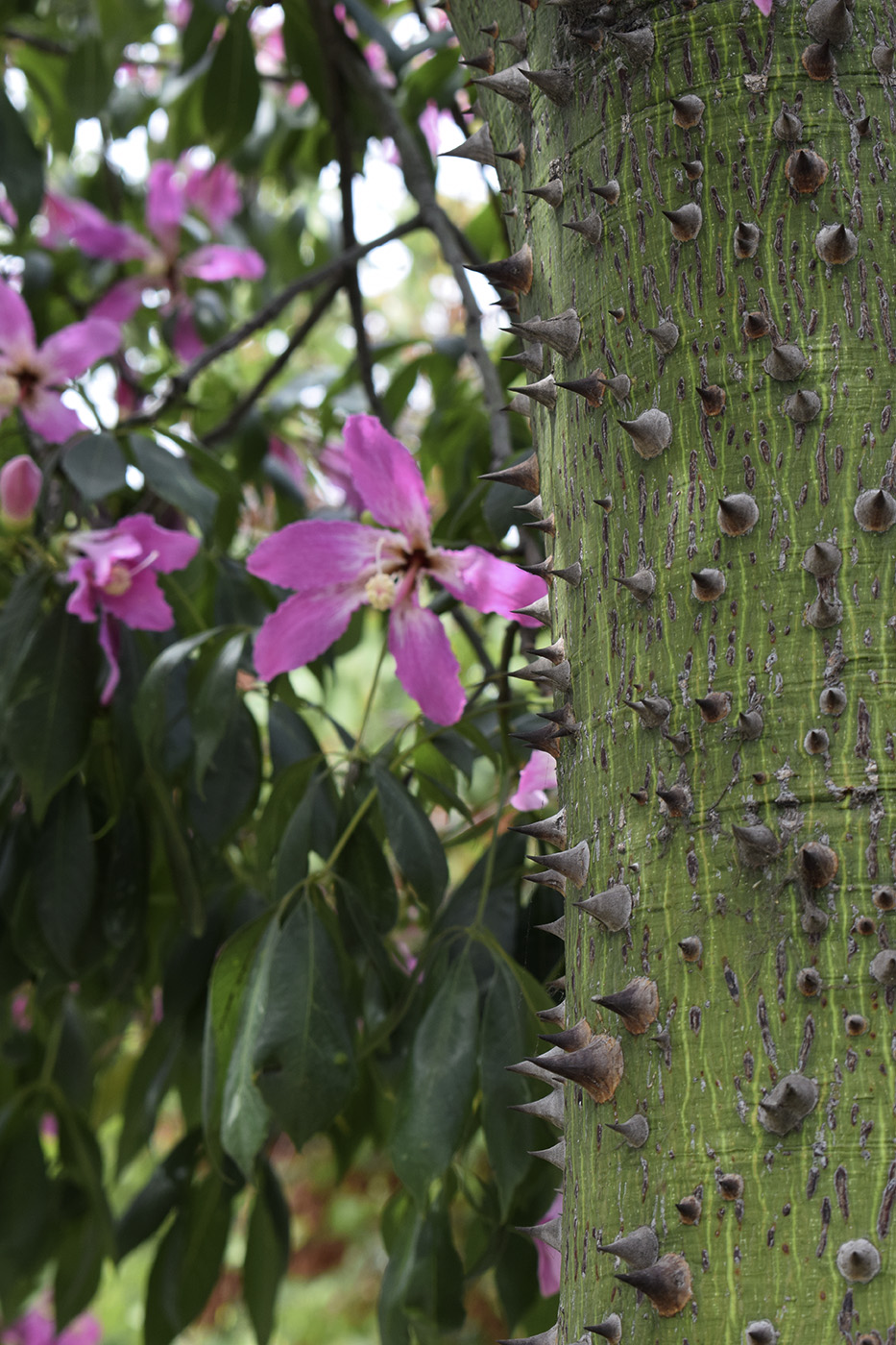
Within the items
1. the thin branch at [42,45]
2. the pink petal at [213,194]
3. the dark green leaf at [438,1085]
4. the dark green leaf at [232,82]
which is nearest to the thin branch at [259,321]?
the dark green leaf at [232,82]

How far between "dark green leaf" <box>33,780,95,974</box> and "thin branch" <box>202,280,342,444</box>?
1.76 ft

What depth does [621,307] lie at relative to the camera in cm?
50

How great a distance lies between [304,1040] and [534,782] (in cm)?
23

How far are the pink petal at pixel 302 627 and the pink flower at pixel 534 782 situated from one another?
0.53 feet

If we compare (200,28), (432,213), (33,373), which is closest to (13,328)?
(33,373)

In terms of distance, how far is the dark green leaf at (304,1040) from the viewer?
689 mm

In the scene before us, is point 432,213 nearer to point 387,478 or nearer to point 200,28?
point 387,478

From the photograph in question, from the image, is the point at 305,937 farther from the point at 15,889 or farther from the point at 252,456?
the point at 252,456

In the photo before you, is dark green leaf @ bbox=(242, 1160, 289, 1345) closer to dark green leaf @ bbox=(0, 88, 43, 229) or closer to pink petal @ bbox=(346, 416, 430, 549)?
pink petal @ bbox=(346, 416, 430, 549)

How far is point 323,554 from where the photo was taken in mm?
848

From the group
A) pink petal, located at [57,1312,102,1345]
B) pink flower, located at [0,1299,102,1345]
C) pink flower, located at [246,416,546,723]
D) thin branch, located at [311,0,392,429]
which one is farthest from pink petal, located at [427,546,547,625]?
pink petal, located at [57,1312,102,1345]

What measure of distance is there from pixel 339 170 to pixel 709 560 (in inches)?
39.9

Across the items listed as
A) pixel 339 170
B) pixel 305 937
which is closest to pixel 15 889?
pixel 305 937

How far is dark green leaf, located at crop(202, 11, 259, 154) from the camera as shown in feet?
4.62
